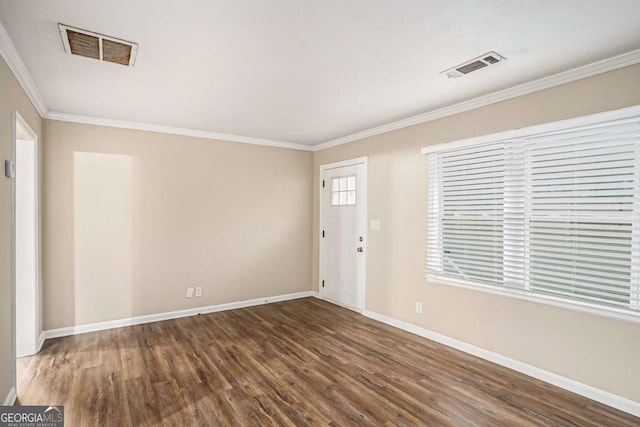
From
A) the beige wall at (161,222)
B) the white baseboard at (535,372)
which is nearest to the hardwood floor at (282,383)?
the white baseboard at (535,372)

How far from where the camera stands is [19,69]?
264cm

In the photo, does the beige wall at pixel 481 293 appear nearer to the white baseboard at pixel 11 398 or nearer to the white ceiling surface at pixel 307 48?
the white ceiling surface at pixel 307 48

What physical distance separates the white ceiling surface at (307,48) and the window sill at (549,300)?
1.89m

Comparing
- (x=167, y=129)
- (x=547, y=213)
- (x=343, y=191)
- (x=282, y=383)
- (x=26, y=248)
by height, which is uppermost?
(x=167, y=129)

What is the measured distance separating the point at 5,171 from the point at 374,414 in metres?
3.17

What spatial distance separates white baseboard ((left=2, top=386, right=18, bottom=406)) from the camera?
2348 millimetres

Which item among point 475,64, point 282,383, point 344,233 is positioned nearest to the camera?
point 475,64

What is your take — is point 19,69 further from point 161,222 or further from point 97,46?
point 161,222

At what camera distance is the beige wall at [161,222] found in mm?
3945

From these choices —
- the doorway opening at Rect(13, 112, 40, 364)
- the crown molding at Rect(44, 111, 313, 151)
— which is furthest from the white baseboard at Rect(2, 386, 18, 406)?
the crown molding at Rect(44, 111, 313, 151)

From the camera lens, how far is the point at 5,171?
7.91 ft

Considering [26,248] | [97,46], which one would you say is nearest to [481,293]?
[97,46]

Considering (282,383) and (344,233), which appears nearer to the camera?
(282,383)

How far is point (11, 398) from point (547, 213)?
4456 mm
